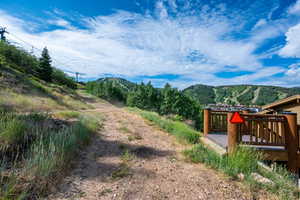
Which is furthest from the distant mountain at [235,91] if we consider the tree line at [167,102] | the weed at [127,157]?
the weed at [127,157]

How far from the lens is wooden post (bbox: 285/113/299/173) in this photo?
12.4ft

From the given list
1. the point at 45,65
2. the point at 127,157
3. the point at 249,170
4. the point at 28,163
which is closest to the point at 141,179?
the point at 127,157

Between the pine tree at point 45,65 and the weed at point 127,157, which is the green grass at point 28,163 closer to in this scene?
the weed at point 127,157

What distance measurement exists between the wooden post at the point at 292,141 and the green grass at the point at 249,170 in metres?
1.10

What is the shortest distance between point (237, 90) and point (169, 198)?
474 feet

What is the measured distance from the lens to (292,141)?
3811 mm

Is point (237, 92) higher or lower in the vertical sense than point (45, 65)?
higher

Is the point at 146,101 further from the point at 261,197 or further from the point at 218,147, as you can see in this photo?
the point at 261,197

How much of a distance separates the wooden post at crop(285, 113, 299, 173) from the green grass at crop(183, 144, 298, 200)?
1.10 metres

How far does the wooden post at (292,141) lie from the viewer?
378 cm

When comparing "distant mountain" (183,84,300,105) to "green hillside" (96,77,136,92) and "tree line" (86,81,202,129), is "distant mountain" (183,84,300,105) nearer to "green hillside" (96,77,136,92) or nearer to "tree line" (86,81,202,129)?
"green hillside" (96,77,136,92)

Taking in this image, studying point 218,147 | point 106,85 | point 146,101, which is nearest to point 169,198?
point 218,147

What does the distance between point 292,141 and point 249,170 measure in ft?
6.92

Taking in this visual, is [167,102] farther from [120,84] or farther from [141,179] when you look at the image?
[120,84]
